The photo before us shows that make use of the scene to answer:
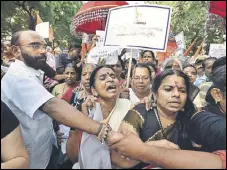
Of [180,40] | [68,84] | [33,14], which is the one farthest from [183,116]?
[33,14]

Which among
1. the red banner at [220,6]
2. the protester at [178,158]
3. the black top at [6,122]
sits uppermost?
the red banner at [220,6]

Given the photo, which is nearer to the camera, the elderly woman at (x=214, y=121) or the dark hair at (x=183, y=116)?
the elderly woman at (x=214, y=121)

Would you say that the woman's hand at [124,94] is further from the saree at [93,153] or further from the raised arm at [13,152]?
the raised arm at [13,152]

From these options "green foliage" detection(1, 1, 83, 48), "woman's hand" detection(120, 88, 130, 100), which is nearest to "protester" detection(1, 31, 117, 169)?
"woman's hand" detection(120, 88, 130, 100)

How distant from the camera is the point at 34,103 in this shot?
2195 mm

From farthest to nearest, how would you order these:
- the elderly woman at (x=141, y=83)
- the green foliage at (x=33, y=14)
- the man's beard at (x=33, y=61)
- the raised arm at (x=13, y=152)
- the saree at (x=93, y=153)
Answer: the green foliage at (x=33, y=14) → the elderly woman at (x=141, y=83) → the man's beard at (x=33, y=61) → the saree at (x=93, y=153) → the raised arm at (x=13, y=152)

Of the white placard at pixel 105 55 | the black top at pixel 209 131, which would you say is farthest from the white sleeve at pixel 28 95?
the white placard at pixel 105 55

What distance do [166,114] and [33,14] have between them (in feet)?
28.6

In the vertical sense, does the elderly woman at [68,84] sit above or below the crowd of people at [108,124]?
below

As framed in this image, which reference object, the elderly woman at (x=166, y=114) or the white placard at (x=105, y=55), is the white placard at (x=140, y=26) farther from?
the elderly woman at (x=166, y=114)

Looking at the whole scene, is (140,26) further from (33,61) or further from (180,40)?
(180,40)

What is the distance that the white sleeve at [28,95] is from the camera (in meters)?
2.19

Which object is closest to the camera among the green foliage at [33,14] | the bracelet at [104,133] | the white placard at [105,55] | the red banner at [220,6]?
the bracelet at [104,133]

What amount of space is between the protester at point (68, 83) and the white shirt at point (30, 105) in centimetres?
175
